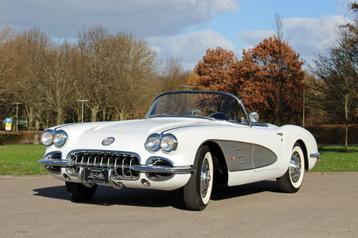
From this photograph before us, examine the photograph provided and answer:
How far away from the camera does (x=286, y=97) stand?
5172cm

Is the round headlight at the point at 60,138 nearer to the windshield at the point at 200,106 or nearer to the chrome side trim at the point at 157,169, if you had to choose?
the chrome side trim at the point at 157,169

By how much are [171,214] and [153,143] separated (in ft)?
2.95

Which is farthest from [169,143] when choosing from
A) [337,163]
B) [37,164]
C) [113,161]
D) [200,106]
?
[337,163]

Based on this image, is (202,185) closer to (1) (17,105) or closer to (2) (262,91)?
(2) (262,91)

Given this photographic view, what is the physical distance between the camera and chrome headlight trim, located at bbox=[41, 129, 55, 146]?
25.7ft

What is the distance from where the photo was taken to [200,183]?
7480mm

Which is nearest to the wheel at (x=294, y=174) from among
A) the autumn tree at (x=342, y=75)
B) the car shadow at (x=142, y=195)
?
the car shadow at (x=142, y=195)

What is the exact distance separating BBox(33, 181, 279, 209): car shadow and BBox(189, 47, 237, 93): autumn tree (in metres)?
57.1

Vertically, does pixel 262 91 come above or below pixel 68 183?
above

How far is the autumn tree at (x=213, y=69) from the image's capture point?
68863 mm

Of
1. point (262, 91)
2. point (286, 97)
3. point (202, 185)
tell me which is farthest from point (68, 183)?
point (262, 91)

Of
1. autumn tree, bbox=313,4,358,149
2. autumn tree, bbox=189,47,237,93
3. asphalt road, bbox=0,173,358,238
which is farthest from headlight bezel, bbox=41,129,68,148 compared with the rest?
autumn tree, bbox=189,47,237,93

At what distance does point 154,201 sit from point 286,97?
44560mm

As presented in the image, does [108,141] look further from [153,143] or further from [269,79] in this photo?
[269,79]
